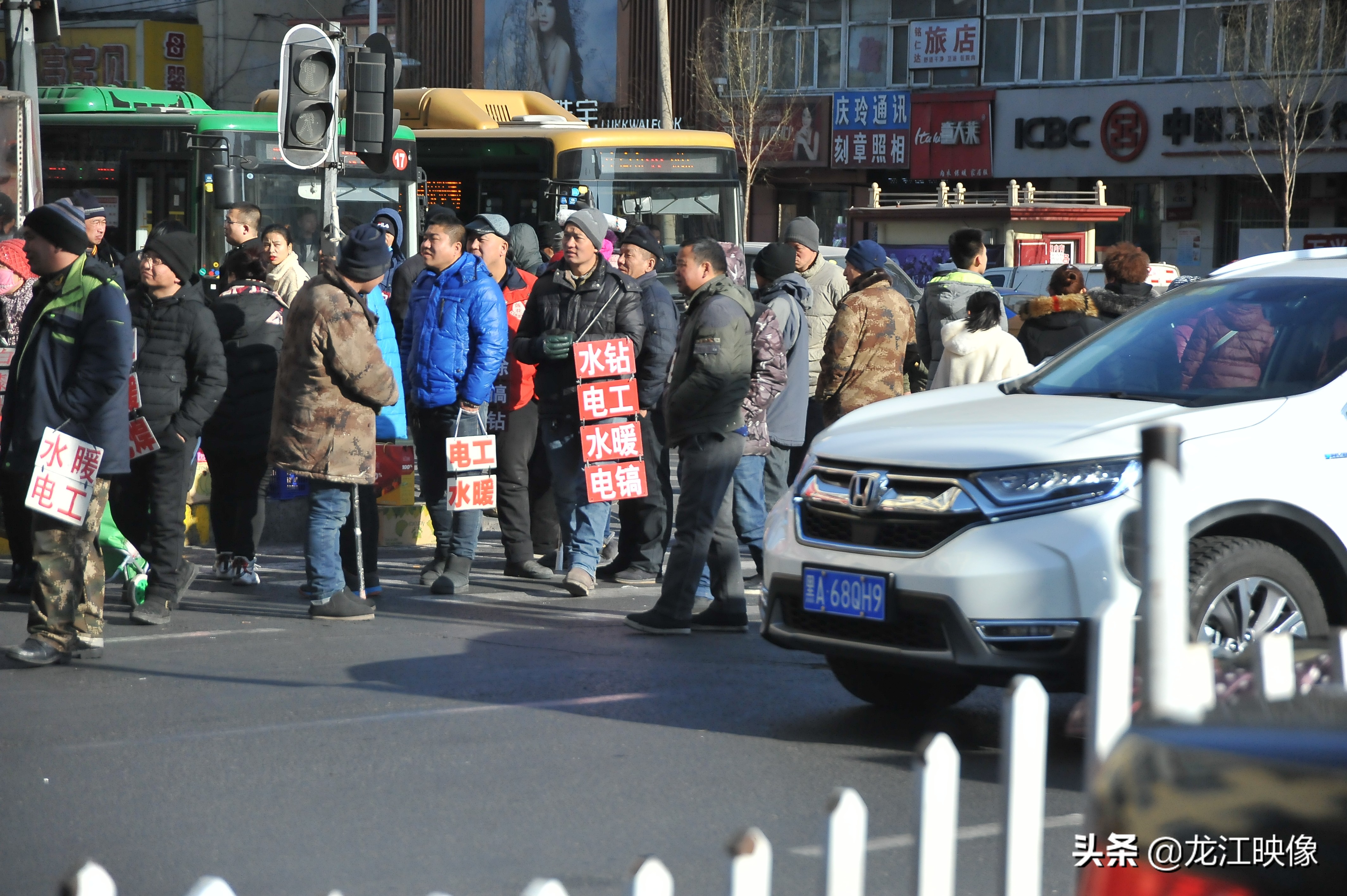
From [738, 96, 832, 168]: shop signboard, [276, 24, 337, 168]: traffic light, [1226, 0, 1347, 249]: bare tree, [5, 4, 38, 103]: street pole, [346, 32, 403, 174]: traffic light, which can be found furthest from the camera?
[738, 96, 832, 168]: shop signboard

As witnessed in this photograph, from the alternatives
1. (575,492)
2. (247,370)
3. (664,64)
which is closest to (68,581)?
(247,370)

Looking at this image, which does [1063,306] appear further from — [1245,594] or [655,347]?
[1245,594]

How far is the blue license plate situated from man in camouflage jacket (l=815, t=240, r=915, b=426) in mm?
3410

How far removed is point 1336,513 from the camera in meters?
5.55

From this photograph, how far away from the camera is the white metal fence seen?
188 cm

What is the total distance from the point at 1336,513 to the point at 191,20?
4406 centimetres

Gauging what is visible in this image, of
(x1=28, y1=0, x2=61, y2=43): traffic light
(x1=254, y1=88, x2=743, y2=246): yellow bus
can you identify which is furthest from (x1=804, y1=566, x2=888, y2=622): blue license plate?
(x1=254, y1=88, x2=743, y2=246): yellow bus

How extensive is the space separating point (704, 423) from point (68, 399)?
2771mm

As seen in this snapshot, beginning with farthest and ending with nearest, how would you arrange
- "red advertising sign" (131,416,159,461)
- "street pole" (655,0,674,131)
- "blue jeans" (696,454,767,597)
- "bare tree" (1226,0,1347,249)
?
"bare tree" (1226,0,1347,249)
"street pole" (655,0,674,131)
"blue jeans" (696,454,767,597)
"red advertising sign" (131,416,159,461)

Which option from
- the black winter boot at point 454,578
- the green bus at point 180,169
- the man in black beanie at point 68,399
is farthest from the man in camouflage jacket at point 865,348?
the green bus at point 180,169

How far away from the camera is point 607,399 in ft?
28.8

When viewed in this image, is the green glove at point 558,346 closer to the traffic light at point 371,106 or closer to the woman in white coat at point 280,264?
the woman in white coat at point 280,264

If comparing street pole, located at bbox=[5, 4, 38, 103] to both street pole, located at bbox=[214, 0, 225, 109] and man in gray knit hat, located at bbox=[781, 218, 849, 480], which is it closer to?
man in gray knit hat, located at bbox=[781, 218, 849, 480]

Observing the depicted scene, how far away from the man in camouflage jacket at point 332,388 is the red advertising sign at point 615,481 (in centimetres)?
122
